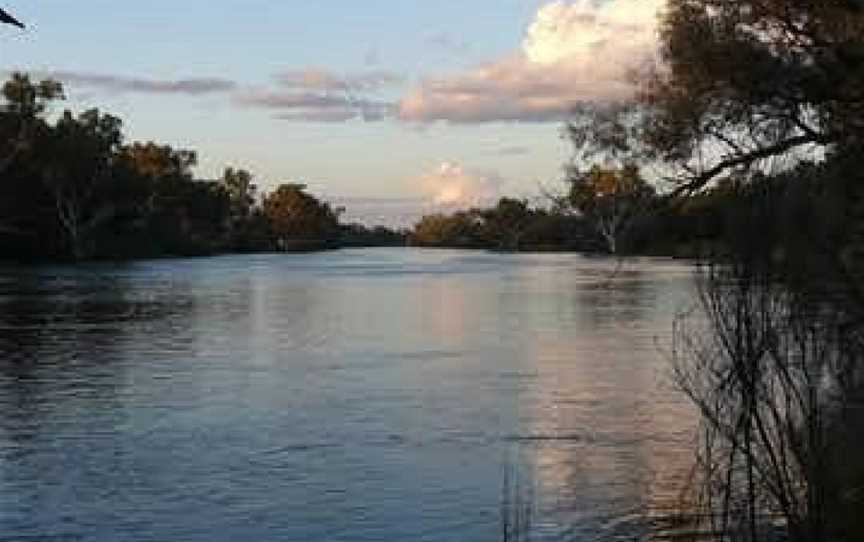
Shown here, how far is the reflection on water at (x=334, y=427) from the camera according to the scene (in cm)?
1811

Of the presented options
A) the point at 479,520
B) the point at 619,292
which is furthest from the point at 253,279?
the point at 479,520

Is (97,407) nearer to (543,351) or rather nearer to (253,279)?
(543,351)

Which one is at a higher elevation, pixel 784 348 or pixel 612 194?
Answer: pixel 612 194

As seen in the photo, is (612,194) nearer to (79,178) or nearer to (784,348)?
(784,348)

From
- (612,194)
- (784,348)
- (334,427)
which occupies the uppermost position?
(612,194)

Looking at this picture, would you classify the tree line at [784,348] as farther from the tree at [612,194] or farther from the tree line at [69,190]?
the tree line at [69,190]

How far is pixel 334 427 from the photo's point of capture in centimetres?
2567

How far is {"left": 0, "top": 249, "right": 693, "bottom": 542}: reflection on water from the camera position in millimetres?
18109

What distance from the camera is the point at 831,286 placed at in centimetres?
1116

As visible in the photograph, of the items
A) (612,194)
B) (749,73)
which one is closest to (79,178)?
(612,194)

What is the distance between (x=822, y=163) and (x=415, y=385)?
2028 centimetres

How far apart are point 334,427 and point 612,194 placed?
29.6 ft

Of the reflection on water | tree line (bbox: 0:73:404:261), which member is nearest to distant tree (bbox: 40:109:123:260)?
tree line (bbox: 0:73:404:261)

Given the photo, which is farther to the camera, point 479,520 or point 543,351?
point 543,351
